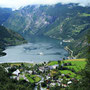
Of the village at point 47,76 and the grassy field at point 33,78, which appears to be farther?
the grassy field at point 33,78

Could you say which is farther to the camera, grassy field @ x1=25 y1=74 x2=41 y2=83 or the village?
grassy field @ x1=25 y1=74 x2=41 y2=83

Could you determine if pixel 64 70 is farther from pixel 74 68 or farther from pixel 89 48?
pixel 89 48

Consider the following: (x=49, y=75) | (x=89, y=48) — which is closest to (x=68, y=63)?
(x=49, y=75)

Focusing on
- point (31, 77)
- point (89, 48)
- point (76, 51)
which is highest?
point (89, 48)

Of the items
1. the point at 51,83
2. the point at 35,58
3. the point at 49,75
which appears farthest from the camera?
the point at 35,58

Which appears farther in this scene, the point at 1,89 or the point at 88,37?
the point at 1,89

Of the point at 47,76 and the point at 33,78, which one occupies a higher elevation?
the point at 33,78

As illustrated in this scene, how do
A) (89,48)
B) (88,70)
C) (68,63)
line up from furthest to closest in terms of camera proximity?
(68,63), (89,48), (88,70)

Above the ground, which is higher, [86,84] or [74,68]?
[86,84]

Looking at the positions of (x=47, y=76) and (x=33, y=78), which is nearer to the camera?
(x=33, y=78)
